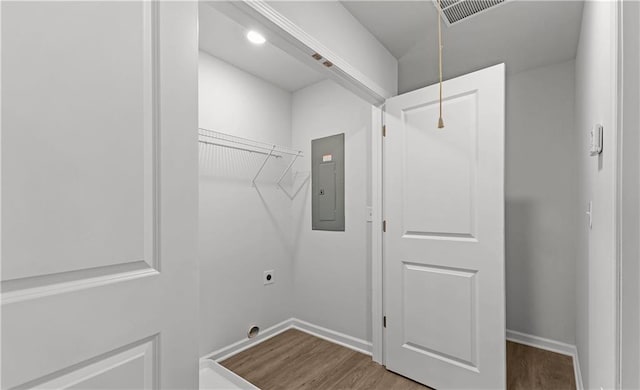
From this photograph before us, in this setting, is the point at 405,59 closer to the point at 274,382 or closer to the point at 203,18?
the point at 203,18

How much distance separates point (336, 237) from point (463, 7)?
1916 mm

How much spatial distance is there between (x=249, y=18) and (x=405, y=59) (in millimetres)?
1524

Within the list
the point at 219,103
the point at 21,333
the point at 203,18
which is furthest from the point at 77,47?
the point at 219,103

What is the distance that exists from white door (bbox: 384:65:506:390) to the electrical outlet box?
3.78ft

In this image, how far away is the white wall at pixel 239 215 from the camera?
2242mm

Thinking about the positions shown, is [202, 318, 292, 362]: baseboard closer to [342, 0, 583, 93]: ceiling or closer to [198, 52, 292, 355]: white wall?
[198, 52, 292, 355]: white wall

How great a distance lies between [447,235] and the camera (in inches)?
71.0

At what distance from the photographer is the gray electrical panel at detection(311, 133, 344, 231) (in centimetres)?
263

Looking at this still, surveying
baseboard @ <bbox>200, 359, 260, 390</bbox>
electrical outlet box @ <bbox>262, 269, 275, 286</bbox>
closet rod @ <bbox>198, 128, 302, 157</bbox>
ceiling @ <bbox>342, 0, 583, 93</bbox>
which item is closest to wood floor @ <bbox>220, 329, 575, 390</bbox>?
baseboard @ <bbox>200, 359, 260, 390</bbox>

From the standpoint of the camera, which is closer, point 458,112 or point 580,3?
point 580,3

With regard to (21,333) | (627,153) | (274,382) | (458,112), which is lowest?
(274,382)

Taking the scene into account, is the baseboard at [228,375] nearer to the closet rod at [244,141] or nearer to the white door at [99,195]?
the white door at [99,195]

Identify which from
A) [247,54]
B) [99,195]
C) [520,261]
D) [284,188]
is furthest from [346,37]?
[520,261]

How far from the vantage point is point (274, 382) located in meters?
1.97
